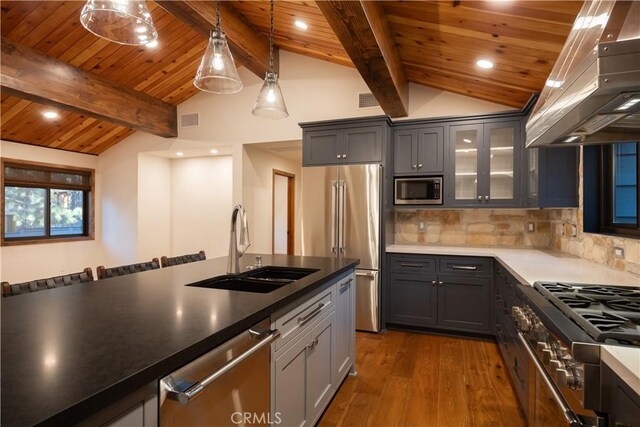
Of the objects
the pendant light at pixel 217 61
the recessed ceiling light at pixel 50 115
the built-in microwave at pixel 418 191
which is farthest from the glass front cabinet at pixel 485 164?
the recessed ceiling light at pixel 50 115

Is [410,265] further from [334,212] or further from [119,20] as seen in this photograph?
[119,20]

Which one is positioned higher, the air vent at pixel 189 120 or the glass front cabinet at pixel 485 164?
the air vent at pixel 189 120

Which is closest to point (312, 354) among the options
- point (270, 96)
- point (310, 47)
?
point (270, 96)

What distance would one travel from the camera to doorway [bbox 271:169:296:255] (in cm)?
640

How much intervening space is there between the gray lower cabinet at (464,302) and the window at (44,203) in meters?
6.05

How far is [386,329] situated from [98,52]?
469cm

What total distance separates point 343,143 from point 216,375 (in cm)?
331

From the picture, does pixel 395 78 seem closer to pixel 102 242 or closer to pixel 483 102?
pixel 483 102

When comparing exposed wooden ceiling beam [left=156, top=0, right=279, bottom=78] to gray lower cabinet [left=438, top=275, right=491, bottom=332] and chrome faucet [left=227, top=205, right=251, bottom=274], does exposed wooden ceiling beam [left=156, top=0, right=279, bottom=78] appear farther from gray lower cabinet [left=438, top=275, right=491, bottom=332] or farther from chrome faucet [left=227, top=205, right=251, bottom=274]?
gray lower cabinet [left=438, top=275, right=491, bottom=332]

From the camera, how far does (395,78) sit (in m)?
3.12

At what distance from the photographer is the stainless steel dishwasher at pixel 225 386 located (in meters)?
0.93

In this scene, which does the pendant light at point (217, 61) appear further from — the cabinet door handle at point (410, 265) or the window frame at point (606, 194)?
the window frame at point (606, 194)

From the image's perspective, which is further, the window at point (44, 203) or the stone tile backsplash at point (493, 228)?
the window at point (44, 203)

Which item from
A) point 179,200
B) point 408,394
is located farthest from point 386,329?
point 179,200
